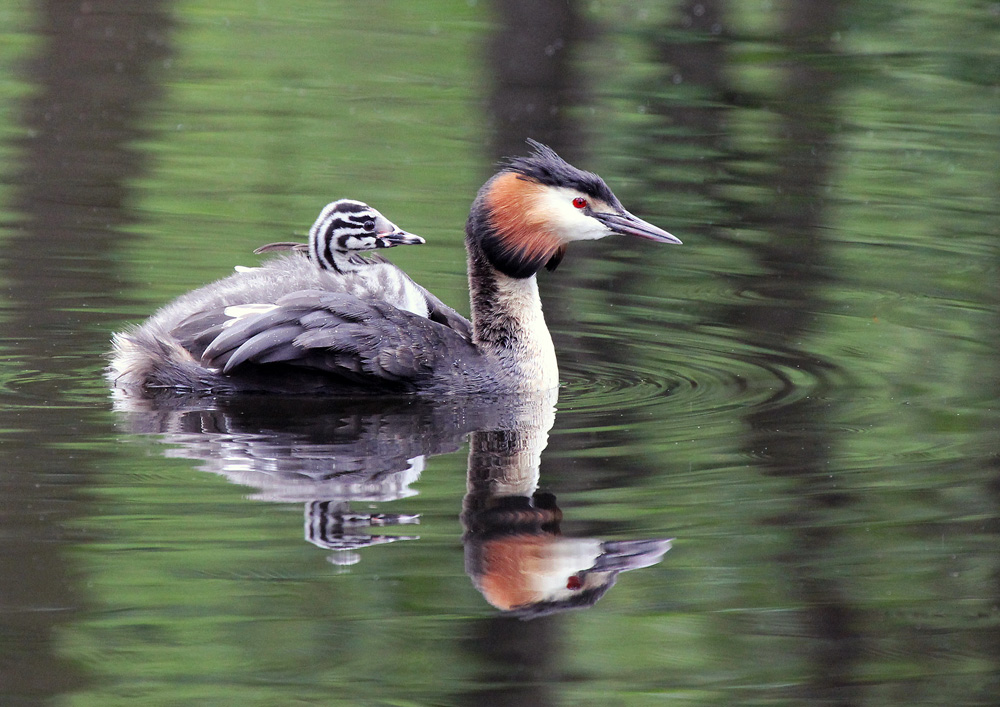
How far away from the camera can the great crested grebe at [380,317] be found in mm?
6762

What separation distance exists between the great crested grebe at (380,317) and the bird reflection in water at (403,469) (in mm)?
119

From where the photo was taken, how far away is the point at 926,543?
212 inches

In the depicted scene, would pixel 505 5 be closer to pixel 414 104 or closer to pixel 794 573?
pixel 414 104

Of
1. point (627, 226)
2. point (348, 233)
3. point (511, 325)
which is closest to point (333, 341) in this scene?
point (348, 233)

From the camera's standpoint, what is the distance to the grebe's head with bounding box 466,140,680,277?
7.20 metres

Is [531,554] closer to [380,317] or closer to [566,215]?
[380,317]

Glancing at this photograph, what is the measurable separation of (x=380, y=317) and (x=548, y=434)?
2.95 ft

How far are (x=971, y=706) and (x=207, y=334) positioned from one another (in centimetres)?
365

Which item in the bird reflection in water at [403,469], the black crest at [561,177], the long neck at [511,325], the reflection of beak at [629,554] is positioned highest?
the black crest at [561,177]

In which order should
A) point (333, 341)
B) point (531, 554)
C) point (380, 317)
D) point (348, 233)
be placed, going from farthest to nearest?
point (348, 233) < point (380, 317) < point (333, 341) < point (531, 554)

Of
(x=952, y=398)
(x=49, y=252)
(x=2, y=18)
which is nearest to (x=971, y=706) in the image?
(x=952, y=398)

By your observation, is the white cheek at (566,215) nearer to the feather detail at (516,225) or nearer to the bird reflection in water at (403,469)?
the feather detail at (516,225)

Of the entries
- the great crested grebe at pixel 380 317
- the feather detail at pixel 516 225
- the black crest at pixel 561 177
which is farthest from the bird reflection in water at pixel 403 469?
the black crest at pixel 561 177

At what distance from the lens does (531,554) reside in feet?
16.8
